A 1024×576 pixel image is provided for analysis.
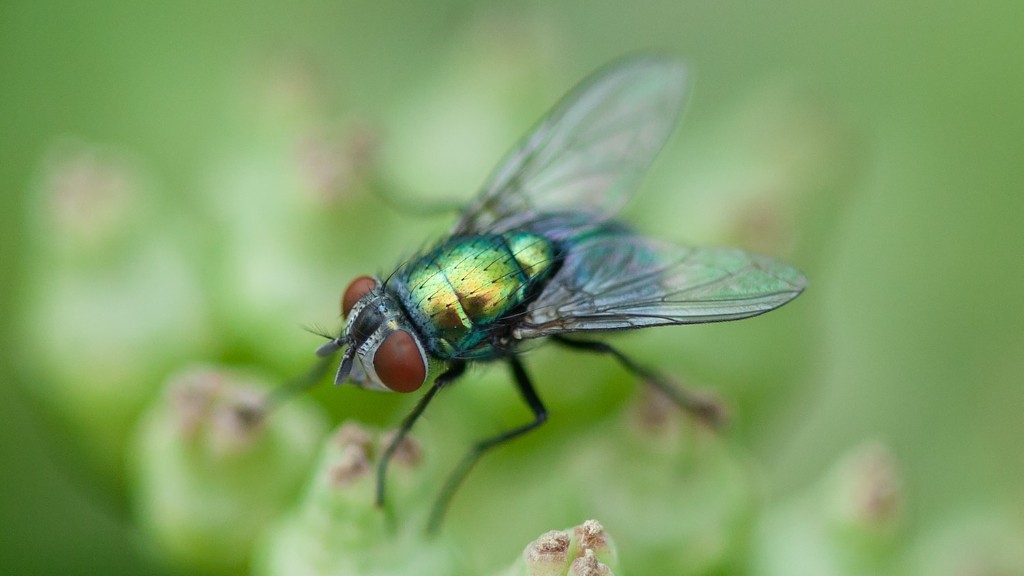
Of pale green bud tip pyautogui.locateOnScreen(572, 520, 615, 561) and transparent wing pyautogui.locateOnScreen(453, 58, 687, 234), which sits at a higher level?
transparent wing pyautogui.locateOnScreen(453, 58, 687, 234)

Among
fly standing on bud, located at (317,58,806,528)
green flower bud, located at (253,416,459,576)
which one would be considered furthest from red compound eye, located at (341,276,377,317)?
green flower bud, located at (253,416,459,576)

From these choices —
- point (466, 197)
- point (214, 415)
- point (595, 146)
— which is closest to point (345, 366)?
point (214, 415)

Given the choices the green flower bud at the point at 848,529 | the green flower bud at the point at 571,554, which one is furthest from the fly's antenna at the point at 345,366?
the green flower bud at the point at 848,529

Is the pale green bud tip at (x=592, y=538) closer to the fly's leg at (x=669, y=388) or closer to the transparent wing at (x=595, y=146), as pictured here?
the fly's leg at (x=669, y=388)

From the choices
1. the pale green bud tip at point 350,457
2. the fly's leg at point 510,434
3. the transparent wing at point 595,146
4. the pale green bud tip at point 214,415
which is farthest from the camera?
the transparent wing at point 595,146

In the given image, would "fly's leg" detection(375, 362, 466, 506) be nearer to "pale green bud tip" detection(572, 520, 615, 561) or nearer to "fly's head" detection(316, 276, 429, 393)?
"fly's head" detection(316, 276, 429, 393)

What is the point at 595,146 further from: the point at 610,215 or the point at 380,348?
the point at 380,348

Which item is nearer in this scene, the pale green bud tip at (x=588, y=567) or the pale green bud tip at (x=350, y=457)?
the pale green bud tip at (x=588, y=567)
